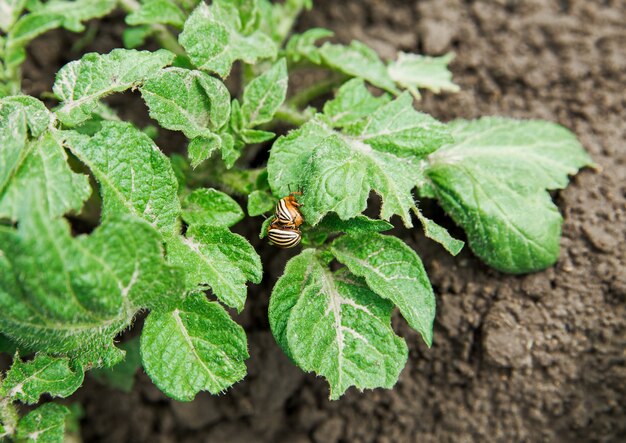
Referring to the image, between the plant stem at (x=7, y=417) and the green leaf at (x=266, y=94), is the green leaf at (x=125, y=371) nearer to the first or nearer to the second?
the plant stem at (x=7, y=417)

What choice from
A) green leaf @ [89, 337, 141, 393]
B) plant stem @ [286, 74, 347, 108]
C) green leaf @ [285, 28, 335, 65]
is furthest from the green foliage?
green leaf @ [89, 337, 141, 393]

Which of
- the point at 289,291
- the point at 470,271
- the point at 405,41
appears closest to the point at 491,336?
the point at 470,271

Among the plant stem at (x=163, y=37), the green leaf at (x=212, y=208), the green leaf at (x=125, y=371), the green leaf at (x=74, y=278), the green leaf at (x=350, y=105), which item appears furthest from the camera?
the plant stem at (x=163, y=37)

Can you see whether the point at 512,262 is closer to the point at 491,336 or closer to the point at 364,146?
the point at 491,336

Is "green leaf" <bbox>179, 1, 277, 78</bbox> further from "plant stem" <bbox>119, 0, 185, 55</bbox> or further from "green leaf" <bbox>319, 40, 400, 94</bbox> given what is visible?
"plant stem" <bbox>119, 0, 185, 55</bbox>

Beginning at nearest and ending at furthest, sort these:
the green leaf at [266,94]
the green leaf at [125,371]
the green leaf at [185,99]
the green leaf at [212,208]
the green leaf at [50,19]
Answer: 1. the green leaf at [185,99]
2. the green leaf at [212,208]
3. the green leaf at [266,94]
4. the green leaf at [50,19]
5. the green leaf at [125,371]

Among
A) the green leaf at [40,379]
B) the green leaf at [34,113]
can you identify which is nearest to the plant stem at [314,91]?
the green leaf at [34,113]
